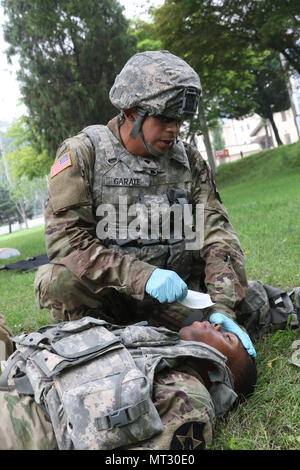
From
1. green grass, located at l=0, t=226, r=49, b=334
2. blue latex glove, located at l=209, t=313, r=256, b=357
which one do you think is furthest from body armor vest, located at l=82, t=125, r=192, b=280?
green grass, located at l=0, t=226, r=49, b=334

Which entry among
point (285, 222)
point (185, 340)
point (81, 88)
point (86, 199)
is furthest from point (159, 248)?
point (81, 88)

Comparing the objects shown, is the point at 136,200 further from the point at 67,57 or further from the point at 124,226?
the point at 67,57

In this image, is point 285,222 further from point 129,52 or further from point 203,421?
point 129,52

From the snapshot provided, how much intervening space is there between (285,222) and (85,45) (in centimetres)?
866

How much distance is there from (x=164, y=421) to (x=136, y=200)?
145cm

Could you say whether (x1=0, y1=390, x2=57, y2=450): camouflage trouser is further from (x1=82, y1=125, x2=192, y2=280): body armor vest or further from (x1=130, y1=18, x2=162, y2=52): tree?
(x1=130, y1=18, x2=162, y2=52): tree

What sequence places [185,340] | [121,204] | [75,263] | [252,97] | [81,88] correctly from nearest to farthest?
[185,340] → [75,263] → [121,204] → [81,88] → [252,97]

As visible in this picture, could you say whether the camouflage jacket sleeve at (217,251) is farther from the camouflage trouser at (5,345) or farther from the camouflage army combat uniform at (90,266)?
the camouflage trouser at (5,345)

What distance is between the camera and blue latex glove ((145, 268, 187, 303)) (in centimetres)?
239

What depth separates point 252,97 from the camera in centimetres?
2650

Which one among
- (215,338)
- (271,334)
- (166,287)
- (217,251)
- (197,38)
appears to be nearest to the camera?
(215,338)

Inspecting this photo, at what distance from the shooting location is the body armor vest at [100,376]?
5.39ft

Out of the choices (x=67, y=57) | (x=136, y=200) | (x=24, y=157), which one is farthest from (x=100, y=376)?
(x=24, y=157)

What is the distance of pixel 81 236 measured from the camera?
264cm
